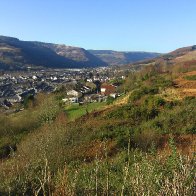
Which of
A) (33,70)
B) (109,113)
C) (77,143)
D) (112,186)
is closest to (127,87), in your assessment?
(109,113)

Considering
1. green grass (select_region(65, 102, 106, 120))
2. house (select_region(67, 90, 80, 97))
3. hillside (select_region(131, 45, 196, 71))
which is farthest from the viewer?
house (select_region(67, 90, 80, 97))

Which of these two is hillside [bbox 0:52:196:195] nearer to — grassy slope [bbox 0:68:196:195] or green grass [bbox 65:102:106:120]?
grassy slope [bbox 0:68:196:195]

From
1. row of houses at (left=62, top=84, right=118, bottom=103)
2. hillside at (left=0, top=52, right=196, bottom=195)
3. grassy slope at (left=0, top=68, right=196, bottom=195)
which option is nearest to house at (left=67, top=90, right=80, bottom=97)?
row of houses at (left=62, top=84, right=118, bottom=103)

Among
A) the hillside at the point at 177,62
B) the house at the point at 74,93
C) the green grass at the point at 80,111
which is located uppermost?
the hillside at the point at 177,62

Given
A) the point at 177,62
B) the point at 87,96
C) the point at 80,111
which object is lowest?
the point at 87,96

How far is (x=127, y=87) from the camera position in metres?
55.6

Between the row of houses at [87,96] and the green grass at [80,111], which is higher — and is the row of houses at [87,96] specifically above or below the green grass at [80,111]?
below

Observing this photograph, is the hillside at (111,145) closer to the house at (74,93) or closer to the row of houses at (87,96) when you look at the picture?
the row of houses at (87,96)

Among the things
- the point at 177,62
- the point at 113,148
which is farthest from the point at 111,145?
the point at 177,62

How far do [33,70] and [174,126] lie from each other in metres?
179

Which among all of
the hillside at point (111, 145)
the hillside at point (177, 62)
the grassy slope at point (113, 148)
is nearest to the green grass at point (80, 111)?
the hillside at point (111, 145)

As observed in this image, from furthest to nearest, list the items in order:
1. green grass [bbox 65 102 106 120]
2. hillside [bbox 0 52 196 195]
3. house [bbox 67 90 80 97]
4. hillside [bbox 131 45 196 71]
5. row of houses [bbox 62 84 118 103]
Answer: house [bbox 67 90 80 97], row of houses [bbox 62 84 118 103], hillside [bbox 131 45 196 71], green grass [bbox 65 102 106 120], hillside [bbox 0 52 196 195]

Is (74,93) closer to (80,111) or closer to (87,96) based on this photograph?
(87,96)

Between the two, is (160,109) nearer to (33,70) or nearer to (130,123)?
(130,123)
